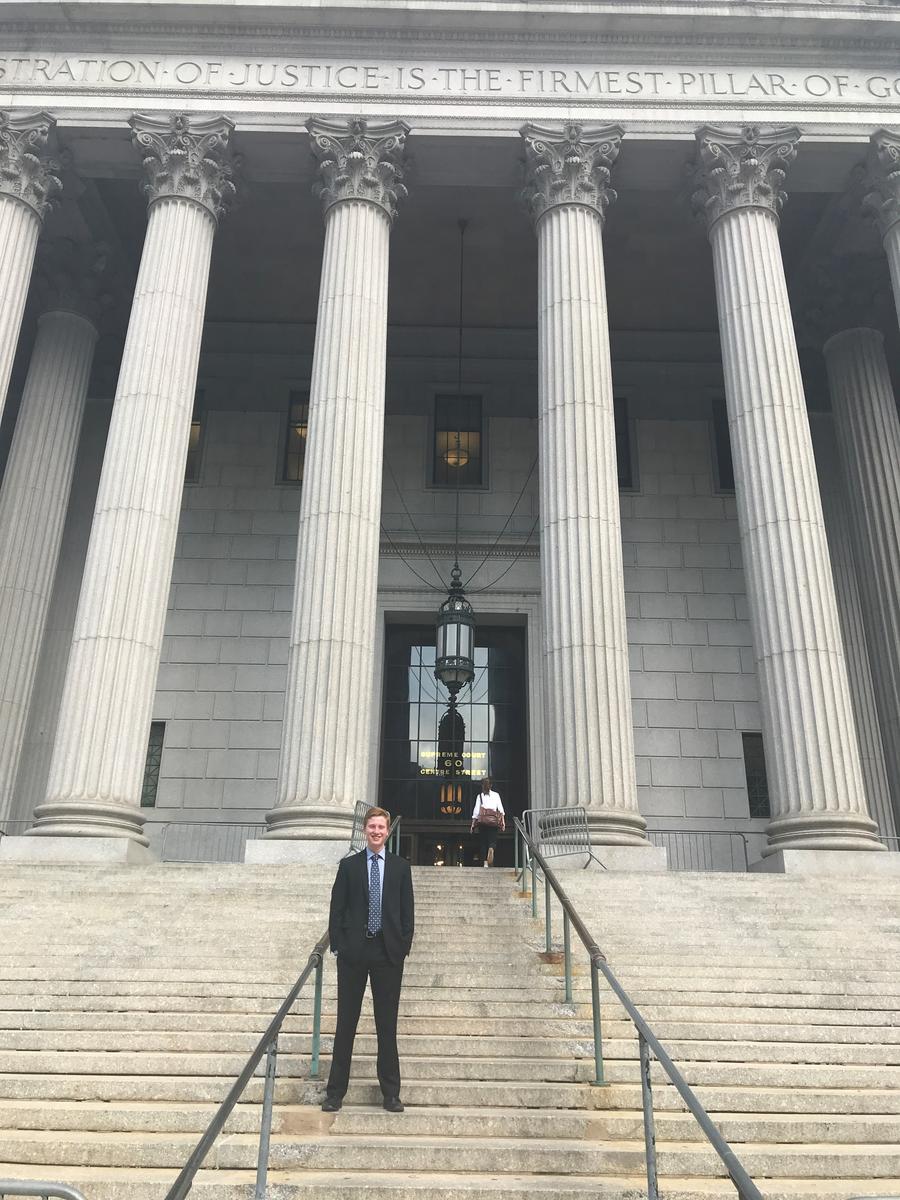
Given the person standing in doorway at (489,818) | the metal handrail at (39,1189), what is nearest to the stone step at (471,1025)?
the metal handrail at (39,1189)

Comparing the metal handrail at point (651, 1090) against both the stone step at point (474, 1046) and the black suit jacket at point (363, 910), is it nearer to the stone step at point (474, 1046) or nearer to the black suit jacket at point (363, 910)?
the stone step at point (474, 1046)

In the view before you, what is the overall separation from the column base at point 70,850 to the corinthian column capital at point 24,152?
1192 cm

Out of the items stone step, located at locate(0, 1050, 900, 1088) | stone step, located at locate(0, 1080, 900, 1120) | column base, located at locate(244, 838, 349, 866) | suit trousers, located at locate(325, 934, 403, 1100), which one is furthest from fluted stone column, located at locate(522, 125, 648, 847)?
suit trousers, located at locate(325, 934, 403, 1100)

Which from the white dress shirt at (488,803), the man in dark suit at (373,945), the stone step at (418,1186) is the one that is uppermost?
the white dress shirt at (488,803)

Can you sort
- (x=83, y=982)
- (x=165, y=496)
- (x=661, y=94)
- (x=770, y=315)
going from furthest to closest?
(x=661, y=94) < (x=770, y=315) < (x=165, y=496) < (x=83, y=982)

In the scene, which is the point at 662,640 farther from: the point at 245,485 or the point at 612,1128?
the point at 612,1128

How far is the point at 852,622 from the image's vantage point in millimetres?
23859

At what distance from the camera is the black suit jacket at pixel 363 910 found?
266 inches

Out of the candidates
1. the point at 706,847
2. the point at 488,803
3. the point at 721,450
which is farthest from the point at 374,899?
the point at 721,450

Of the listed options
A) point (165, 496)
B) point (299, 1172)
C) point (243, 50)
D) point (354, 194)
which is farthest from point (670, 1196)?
point (243, 50)

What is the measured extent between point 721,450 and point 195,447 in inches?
544

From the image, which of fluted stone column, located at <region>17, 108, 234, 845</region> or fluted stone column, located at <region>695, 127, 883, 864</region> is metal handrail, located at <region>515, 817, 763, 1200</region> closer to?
fluted stone column, located at <region>695, 127, 883, 864</region>

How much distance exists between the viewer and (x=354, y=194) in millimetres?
18375

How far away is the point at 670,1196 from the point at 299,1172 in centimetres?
214
